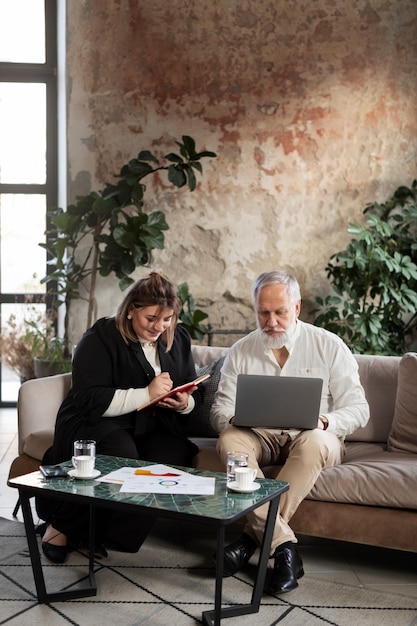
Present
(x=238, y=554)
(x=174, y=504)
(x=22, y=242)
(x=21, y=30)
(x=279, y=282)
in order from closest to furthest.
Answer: (x=174, y=504), (x=238, y=554), (x=279, y=282), (x=21, y=30), (x=22, y=242)

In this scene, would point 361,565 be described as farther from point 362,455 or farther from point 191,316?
point 191,316

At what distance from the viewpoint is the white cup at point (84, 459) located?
2.72 metres

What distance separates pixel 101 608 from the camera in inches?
109

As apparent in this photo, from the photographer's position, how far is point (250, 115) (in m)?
5.87

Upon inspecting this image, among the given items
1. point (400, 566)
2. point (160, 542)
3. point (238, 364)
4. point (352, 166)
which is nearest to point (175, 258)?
point (352, 166)

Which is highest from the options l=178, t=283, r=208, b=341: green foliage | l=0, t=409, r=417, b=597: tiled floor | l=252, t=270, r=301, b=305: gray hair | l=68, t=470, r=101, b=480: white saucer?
l=252, t=270, r=301, b=305: gray hair

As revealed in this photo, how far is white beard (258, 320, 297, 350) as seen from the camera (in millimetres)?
3514

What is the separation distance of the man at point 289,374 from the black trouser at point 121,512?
23cm

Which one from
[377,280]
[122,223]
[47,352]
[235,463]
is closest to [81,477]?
[235,463]

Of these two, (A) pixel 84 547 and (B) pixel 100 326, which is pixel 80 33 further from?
(A) pixel 84 547

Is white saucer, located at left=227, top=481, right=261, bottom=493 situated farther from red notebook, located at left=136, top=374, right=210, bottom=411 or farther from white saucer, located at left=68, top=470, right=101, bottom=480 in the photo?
red notebook, located at left=136, top=374, right=210, bottom=411

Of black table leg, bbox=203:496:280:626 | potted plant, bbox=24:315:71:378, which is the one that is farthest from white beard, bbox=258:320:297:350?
potted plant, bbox=24:315:71:378

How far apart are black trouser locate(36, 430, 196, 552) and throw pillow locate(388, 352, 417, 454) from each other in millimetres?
919

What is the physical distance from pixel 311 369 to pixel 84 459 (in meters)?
1.22
